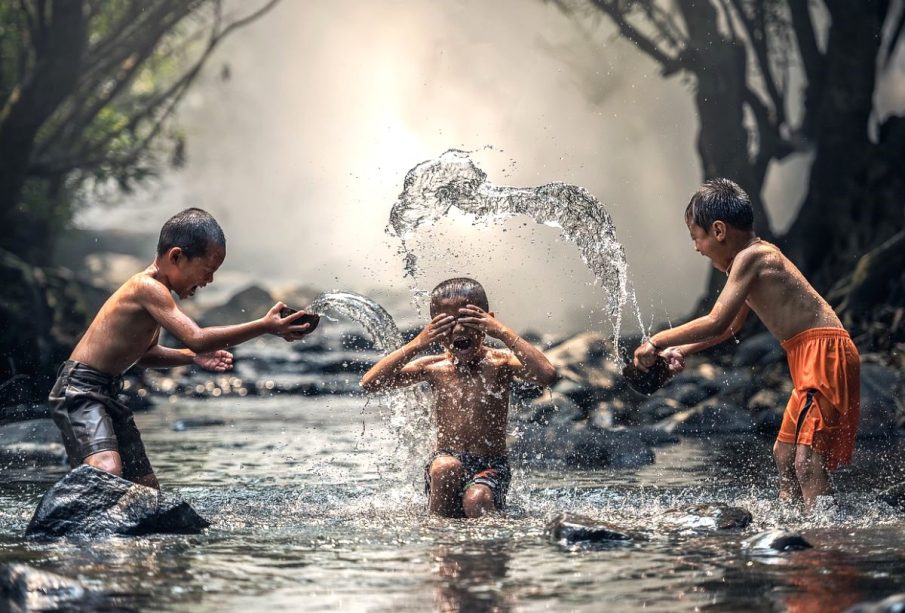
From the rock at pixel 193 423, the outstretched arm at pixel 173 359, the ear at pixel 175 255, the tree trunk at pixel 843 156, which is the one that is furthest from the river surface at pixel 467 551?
the tree trunk at pixel 843 156

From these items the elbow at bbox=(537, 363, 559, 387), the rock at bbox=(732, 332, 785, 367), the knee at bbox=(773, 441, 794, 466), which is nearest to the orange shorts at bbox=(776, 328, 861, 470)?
the knee at bbox=(773, 441, 794, 466)

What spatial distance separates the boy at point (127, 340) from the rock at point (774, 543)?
7.14 ft

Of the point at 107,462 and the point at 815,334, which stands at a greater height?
the point at 815,334

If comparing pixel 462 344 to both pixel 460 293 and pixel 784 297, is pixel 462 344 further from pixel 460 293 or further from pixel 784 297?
pixel 784 297

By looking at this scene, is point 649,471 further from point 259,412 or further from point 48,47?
point 48,47

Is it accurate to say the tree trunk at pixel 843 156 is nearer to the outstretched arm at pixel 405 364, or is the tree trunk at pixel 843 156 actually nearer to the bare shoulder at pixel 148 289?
the outstretched arm at pixel 405 364

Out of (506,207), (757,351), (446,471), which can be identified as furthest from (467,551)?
(757,351)

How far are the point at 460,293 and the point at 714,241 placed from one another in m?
1.20

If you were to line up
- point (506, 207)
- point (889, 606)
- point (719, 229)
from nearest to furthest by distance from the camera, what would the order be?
point (889, 606) → point (719, 229) → point (506, 207)

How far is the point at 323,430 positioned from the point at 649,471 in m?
3.95

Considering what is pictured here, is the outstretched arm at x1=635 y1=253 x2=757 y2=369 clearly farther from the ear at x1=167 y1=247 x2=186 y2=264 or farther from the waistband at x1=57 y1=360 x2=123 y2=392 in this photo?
the waistband at x1=57 y1=360 x2=123 y2=392

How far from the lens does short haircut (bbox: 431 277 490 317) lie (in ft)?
19.3

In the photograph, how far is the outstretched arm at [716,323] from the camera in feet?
18.2

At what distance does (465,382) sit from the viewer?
607 centimetres
